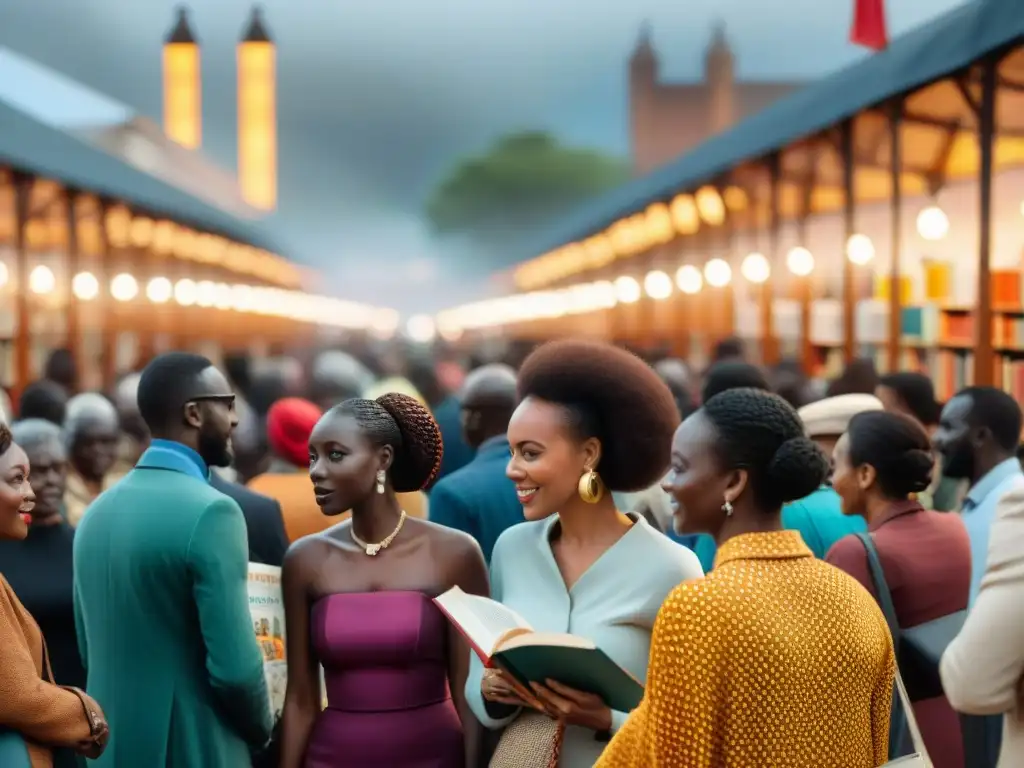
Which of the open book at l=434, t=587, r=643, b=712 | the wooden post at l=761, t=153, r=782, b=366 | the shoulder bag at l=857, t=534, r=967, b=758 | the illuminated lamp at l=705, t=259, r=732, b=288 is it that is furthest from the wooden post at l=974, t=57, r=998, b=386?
the illuminated lamp at l=705, t=259, r=732, b=288

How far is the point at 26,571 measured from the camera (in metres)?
4.65

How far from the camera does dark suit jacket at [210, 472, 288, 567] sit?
4.89 meters

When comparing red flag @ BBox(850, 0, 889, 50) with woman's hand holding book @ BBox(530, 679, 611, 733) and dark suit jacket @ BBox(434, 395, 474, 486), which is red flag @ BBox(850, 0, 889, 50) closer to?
dark suit jacket @ BBox(434, 395, 474, 486)

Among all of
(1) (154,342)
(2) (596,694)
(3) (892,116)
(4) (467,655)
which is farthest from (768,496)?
(1) (154,342)

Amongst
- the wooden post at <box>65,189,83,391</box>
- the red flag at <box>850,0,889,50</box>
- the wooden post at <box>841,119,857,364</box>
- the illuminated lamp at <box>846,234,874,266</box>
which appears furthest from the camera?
the wooden post at <box>65,189,83,391</box>

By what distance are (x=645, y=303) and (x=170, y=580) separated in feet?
76.5

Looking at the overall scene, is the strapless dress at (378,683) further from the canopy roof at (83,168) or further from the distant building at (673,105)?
the distant building at (673,105)

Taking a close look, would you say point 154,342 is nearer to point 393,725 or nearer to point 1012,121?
point 1012,121

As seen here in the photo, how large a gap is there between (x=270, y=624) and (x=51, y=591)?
853 millimetres

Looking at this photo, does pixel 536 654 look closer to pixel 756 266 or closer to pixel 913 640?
pixel 913 640

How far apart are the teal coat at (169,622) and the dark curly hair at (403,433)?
1.25 ft

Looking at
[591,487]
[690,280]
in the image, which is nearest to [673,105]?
[690,280]

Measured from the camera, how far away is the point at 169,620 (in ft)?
12.6

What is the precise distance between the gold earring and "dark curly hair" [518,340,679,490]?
3 cm
